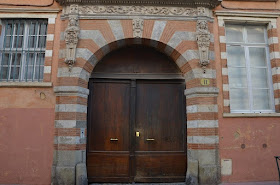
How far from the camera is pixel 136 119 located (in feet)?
19.4

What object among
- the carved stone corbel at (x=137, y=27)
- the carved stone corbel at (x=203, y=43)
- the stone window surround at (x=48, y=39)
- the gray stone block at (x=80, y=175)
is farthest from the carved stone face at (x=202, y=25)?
the gray stone block at (x=80, y=175)

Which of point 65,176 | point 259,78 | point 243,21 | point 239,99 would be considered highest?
point 243,21

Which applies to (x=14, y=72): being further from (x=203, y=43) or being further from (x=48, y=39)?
(x=203, y=43)

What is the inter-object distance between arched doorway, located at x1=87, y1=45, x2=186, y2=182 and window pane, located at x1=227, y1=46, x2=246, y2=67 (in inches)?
53.6

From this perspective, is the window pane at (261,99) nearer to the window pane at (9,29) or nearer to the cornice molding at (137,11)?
the cornice molding at (137,11)

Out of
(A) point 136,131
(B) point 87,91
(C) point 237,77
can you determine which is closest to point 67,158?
(B) point 87,91

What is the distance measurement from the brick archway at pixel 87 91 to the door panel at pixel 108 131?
1.34ft

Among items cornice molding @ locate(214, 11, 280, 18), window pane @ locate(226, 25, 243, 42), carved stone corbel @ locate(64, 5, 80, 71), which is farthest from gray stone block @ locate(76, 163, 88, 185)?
cornice molding @ locate(214, 11, 280, 18)

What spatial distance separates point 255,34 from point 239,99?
187 cm

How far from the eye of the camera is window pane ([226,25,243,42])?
6109 mm

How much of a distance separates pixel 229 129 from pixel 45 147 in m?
4.34

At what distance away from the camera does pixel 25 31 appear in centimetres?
590

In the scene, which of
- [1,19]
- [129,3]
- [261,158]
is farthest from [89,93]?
[261,158]

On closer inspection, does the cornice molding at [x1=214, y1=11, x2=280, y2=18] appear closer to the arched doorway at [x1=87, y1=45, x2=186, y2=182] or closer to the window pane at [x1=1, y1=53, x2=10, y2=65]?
the arched doorway at [x1=87, y1=45, x2=186, y2=182]
